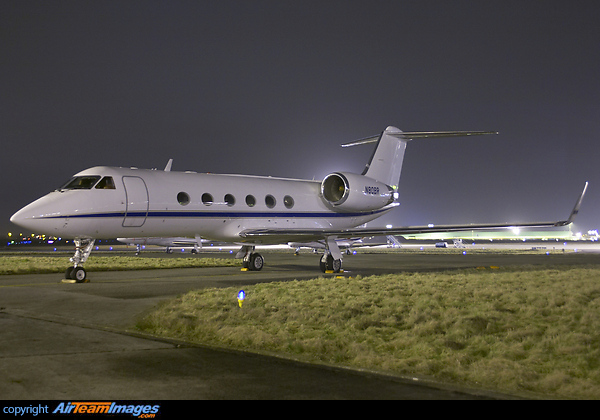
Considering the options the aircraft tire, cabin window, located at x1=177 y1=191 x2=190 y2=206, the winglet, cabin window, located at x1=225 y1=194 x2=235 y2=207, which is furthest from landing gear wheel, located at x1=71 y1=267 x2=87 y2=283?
the winglet

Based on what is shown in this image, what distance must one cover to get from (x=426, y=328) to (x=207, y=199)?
479 inches

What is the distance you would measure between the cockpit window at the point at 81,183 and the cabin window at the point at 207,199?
3.75 metres

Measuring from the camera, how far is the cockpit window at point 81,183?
51.0 feet

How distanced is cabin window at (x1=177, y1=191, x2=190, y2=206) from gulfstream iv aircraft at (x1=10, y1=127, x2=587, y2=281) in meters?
0.03

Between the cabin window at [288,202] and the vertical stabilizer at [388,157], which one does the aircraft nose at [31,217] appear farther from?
the vertical stabilizer at [388,157]

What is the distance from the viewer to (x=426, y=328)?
7637 mm

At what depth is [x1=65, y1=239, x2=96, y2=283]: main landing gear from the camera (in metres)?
15.3

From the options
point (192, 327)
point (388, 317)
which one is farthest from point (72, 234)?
point (388, 317)

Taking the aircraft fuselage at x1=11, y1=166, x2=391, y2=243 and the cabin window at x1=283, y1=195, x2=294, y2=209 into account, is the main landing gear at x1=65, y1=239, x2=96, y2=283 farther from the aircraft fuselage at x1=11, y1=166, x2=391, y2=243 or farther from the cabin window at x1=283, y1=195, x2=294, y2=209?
the cabin window at x1=283, y1=195, x2=294, y2=209

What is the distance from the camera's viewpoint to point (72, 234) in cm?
1519

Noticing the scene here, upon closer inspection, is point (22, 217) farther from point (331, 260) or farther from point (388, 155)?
point (388, 155)

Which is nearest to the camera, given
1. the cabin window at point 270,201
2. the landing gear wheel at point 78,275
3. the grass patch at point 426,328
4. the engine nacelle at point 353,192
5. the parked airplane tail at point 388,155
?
the grass patch at point 426,328

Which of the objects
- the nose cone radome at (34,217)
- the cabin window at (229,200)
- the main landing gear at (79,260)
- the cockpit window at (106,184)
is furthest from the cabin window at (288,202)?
the nose cone radome at (34,217)
